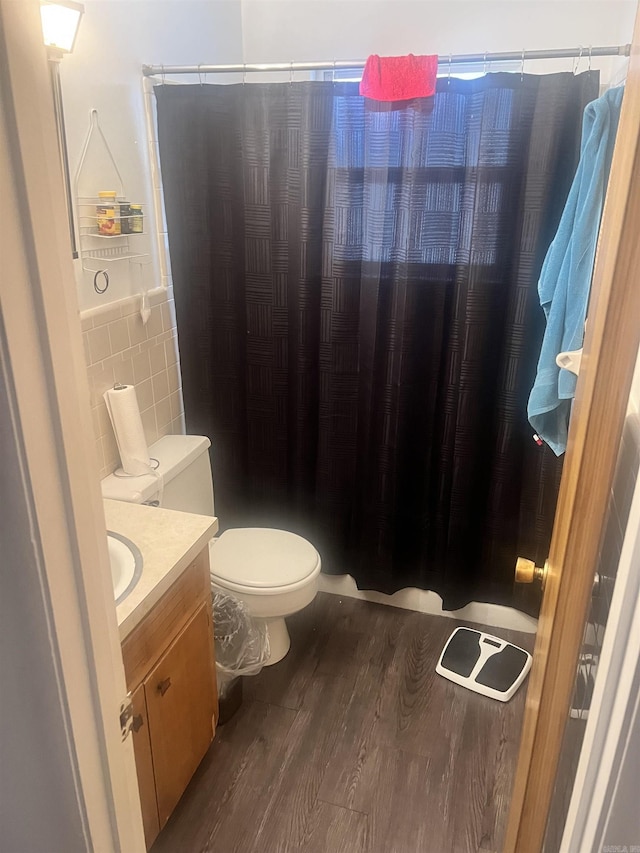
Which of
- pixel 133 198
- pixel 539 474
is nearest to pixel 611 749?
pixel 539 474

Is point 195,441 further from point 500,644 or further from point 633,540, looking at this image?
point 633,540

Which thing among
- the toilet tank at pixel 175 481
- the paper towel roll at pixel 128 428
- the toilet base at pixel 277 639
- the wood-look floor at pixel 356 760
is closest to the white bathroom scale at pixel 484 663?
the wood-look floor at pixel 356 760

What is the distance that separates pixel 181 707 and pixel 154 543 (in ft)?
1.41

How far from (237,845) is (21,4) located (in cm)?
182

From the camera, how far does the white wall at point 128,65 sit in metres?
1.75

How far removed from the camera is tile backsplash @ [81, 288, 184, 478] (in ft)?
6.33

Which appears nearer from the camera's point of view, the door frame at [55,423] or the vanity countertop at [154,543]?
the door frame at [55,423]

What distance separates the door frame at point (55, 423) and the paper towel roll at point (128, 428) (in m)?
1.17

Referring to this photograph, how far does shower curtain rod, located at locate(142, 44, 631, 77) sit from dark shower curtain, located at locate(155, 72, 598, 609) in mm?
51

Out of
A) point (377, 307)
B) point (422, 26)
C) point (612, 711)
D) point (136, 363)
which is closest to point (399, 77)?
point (422, 26)

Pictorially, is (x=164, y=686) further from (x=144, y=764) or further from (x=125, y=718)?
(x=125, y=718)

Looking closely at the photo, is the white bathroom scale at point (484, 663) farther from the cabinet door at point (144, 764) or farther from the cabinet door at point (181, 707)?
the cabinet door at point (144, 764)

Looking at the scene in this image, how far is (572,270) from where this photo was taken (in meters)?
1.60

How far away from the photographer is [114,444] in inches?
79.7
